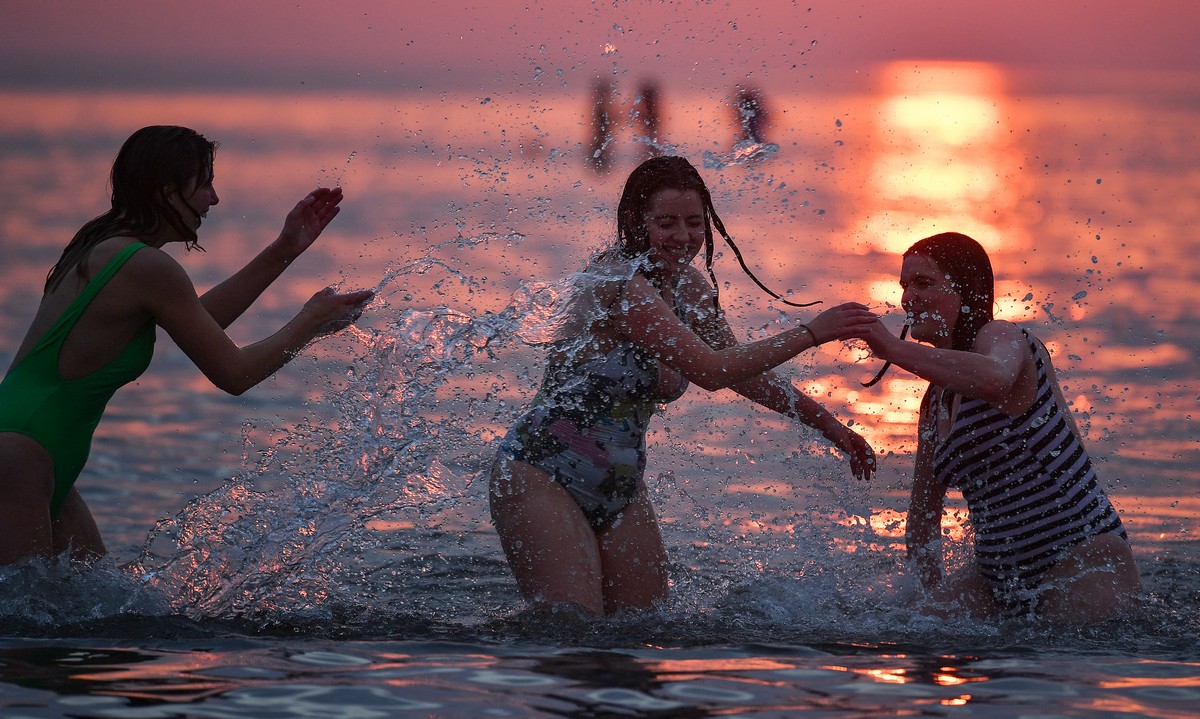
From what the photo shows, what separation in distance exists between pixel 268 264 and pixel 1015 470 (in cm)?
320

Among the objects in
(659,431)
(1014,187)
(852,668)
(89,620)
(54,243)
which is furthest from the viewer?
(1014,187)

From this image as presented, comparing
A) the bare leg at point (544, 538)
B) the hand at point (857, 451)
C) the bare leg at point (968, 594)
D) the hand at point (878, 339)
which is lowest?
the bare leg at point (968, 594)

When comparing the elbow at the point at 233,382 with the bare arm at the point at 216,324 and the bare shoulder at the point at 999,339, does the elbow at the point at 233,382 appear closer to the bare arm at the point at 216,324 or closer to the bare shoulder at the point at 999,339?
the bare arm at the point at 216,324

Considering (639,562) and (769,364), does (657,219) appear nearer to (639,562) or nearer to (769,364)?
(769,364)

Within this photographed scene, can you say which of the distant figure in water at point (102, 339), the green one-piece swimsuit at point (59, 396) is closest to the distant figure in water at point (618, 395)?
the distant figure in water at point (102, 339)

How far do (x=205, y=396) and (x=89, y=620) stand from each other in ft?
20.0

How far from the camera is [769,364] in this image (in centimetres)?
595

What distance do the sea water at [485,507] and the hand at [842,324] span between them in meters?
1.13

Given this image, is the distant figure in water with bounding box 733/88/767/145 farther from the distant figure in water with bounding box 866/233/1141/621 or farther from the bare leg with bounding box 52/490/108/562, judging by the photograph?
the bare leg with bounding box 52/490/108/562

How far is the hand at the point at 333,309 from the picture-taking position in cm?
593

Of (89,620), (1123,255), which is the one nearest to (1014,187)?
(1123,255)

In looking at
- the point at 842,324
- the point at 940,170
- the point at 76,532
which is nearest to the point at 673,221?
the point at 842,324

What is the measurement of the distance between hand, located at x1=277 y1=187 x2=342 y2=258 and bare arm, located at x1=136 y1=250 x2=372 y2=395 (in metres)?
0.53

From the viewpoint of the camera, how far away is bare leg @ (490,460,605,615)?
19.6 feet
